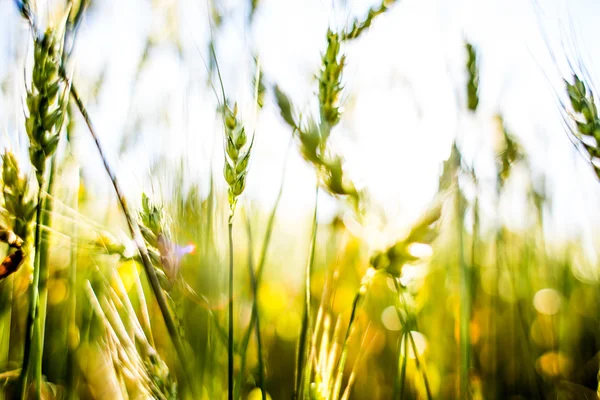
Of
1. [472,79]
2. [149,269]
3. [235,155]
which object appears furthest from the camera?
[472,79]

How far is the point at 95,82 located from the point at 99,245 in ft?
1.40

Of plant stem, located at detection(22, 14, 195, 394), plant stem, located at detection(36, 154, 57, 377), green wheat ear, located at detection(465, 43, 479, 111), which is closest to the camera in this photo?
plant stem, located at detection(22, 14, 195, 394)

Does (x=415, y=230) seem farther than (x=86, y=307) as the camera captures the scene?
No

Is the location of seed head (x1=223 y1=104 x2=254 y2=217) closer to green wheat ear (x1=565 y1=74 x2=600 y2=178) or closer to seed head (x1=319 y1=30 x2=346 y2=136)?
seed head (x1=319 y1=30 x2=346 y2=136)

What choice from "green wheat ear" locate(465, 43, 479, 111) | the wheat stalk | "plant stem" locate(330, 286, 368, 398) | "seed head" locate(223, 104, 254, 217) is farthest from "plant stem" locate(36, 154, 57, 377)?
"green wheat ear" locate(465, 43, 479, 111)

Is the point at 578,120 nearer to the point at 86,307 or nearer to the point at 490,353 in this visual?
the point at 490,353

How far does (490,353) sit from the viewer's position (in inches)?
28.9

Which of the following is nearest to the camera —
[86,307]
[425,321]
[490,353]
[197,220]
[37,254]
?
[37,254]

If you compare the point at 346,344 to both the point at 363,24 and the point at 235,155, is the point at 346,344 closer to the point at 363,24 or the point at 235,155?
the point at 235,155

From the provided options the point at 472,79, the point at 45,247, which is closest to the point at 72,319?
the point at 45,247

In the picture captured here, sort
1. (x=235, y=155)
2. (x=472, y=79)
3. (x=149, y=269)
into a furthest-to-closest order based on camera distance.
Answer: (x=472, y=79)
(x=235, y=155)
(x=149, y=269)

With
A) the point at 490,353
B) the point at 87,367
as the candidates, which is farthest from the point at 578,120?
the point at 87,367

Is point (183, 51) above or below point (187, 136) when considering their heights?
above

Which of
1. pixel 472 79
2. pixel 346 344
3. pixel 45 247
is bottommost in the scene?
pixel 346 344
